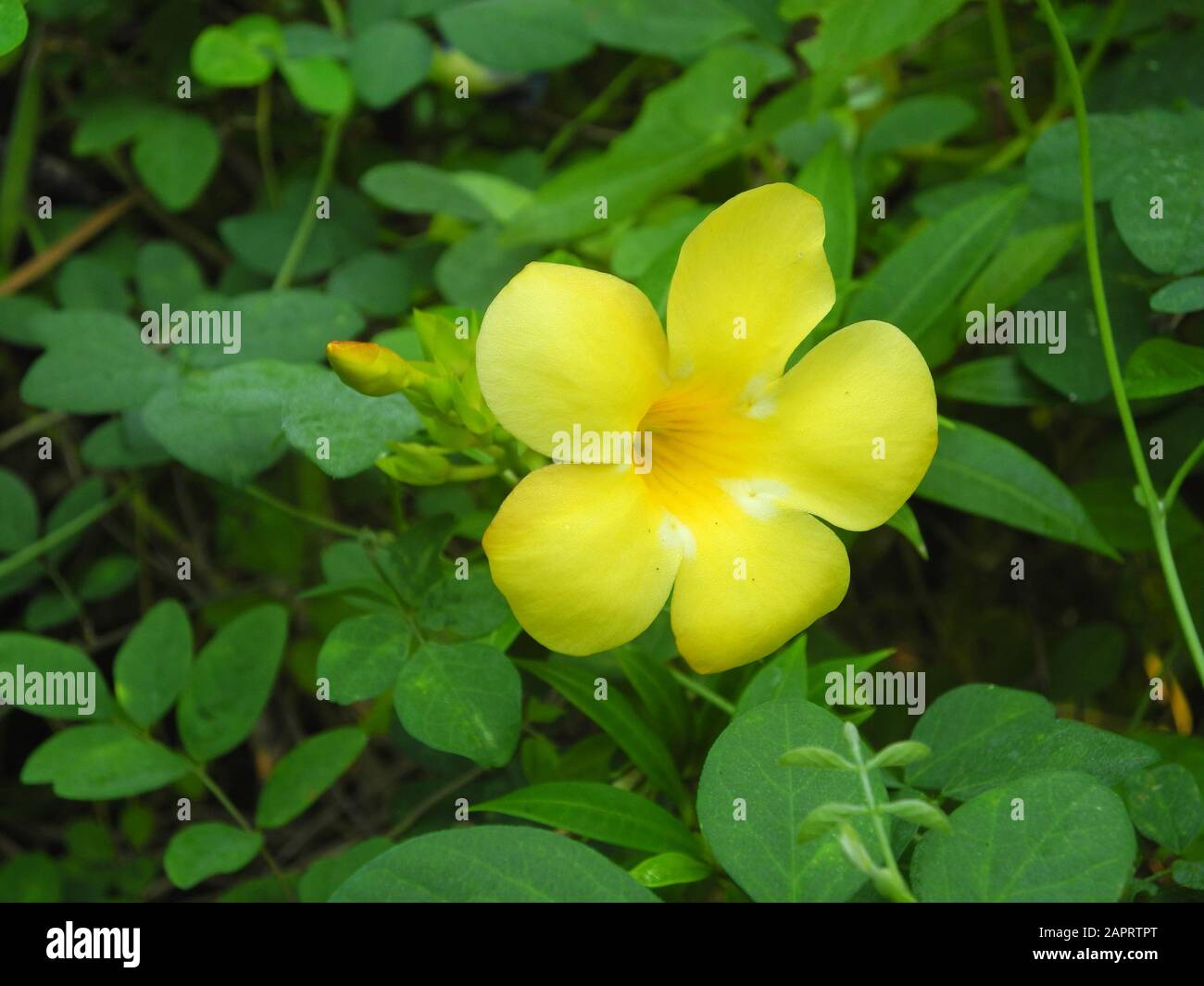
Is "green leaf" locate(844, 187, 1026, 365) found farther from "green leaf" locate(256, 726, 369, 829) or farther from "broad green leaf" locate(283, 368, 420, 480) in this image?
"green leaf" locate(256, 726, 369, 829)

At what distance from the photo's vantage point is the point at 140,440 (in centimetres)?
146

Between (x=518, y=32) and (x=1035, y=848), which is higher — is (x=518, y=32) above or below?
above

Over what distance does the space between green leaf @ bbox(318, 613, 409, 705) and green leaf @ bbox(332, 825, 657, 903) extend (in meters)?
0.25

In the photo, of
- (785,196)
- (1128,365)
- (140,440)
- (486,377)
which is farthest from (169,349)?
(1128,365)

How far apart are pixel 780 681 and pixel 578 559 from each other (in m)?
0.25

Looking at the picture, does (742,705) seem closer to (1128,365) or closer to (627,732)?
(627,732)

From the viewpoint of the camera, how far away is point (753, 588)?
0.93 m

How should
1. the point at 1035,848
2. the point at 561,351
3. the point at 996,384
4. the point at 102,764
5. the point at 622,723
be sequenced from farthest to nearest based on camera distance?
the point at 996,384
the point at 102,764
the point at 622,723
the point at 561,351
the point at 1035,848

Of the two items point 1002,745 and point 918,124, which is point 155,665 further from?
point 918,124

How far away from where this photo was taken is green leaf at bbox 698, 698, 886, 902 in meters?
0.79

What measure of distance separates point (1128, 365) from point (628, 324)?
0.63 m

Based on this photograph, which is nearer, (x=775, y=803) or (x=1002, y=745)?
(x=775, y=803)

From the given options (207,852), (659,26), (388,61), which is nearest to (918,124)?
(659,26)

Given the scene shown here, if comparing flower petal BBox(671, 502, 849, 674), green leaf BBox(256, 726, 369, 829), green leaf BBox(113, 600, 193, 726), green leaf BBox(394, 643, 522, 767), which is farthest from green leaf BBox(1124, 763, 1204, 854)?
green leaf BBox(113, 600, 193, 726)
